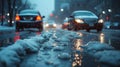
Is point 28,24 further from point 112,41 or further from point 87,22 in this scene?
point 112,41

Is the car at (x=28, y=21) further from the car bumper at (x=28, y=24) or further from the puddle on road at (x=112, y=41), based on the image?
the puddle on road at (x=112, y=41)

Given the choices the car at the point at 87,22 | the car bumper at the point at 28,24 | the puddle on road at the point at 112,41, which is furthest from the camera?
the car at the point at 87,22

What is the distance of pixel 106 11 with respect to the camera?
93312 mm

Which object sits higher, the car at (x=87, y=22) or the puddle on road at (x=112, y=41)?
the puddle on road at (x=112, y=41)

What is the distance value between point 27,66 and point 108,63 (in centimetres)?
116

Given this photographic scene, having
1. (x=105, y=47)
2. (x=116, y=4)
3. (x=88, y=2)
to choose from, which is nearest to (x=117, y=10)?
(x=116, y=4)

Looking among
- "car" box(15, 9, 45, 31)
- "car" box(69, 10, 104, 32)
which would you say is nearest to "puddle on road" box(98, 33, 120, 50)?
"car" box(69, 10, 104, 32)

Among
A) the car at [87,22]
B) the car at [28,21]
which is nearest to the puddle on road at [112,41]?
the car at [87,22]

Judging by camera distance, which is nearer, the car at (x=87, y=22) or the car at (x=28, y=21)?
the car at (x=28, y=21)

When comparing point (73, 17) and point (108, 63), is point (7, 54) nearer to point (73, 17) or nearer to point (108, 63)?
point (108, 63)

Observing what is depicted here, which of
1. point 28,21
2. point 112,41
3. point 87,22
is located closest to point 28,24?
point 28,21

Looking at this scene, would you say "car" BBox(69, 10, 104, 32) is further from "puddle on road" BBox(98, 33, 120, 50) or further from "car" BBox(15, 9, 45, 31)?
"puddle on road" BBox(98, 33, 120, 50)

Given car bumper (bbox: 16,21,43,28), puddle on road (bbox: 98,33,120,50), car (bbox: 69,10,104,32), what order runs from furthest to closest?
car (bbox: 69,10,104,32) < car bumper (bbox: 16,21,43,28) < puddle on road (bbox: 98,33,120,50)

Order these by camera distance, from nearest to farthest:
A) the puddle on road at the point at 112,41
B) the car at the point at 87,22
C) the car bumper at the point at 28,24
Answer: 1. the puddle on road at the point at 112,41
2. the car bumper at the point at 28,24
3. the car at the point at 87,22
